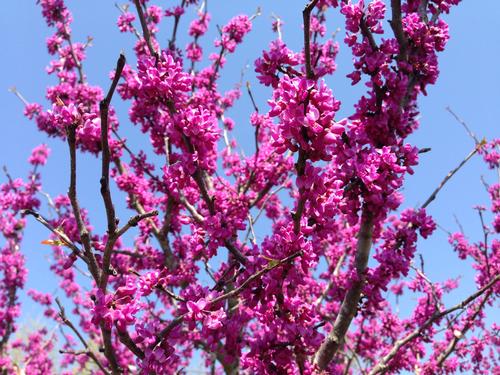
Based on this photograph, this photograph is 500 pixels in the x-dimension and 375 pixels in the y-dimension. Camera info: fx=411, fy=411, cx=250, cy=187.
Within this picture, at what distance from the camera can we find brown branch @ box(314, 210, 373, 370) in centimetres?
360

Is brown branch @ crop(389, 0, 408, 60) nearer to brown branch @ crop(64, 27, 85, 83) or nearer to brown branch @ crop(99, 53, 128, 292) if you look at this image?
brown branch @ crop(99, 53, 128, 292)

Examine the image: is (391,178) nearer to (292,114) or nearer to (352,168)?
(352,168)

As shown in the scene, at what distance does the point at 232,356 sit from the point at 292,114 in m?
2.24

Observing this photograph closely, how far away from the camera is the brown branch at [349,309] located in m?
3.60

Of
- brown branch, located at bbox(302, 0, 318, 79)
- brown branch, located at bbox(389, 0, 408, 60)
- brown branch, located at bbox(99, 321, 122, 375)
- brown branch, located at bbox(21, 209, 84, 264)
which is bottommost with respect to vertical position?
brown branch, located at bbox(99, 321, 122, 375)

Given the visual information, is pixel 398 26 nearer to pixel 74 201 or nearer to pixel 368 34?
pixel 368 34

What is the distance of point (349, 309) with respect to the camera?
3646 mm

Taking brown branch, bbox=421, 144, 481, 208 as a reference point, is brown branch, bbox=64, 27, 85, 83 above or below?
above

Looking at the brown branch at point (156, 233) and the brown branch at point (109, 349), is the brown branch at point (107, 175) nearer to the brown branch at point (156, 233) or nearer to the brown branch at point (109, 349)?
the brown branch at point (109, 349)

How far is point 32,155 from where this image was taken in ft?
37.9

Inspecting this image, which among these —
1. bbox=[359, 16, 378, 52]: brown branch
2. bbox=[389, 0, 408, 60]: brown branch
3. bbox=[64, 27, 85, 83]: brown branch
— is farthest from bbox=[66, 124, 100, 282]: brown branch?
→ bbox=[64, 27, 85, 83]: brown branch

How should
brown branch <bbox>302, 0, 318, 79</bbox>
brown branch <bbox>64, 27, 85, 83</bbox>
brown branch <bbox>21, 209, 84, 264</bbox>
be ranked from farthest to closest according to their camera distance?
1. brown branch <bbox>64, 27, 85, 83</bbox>
2. brown branch <bbox>302, 0, 318, 79</bbox>
3. brown branch <bbox>21, 209, 84, 264</bbox>

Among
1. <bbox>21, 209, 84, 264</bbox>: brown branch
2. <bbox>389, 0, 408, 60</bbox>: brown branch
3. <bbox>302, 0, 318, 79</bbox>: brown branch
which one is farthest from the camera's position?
<bbox>389, 0, 408, 60</bbox>: brown branch

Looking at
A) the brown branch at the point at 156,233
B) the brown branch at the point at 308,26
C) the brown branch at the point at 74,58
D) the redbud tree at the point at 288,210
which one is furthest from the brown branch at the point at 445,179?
the brown branch at the point at 74,58
